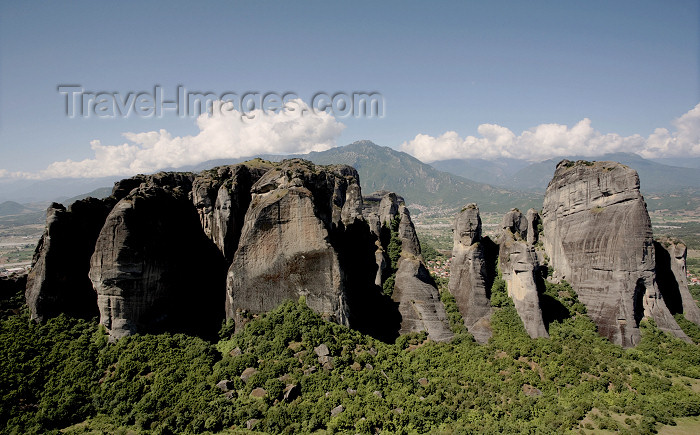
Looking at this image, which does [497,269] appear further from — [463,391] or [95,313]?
[95,313]

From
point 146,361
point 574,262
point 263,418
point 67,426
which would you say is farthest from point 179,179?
point 574,262

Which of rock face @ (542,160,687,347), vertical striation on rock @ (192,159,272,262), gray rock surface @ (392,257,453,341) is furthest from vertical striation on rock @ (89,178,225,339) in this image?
rock face @ (542,160,687,347)

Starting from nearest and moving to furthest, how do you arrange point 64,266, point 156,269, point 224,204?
1. point 64,266
2. point 156,269
3. point 224,204

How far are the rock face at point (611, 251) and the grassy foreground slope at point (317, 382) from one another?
8.00 feet

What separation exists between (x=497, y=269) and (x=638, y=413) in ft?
50.5

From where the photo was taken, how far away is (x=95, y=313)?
1032 inches

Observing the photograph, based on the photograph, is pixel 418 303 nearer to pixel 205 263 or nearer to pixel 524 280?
pixel 524 280

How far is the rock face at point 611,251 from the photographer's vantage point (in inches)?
1171

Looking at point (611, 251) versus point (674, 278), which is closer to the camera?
point (611, 251)

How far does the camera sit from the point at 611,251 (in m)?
31.0

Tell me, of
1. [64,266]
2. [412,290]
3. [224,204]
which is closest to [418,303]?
Result: [412,290]

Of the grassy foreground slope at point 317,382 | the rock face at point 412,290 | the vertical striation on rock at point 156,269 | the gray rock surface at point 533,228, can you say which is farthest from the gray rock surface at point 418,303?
the vertical striation on rock at point 156,269

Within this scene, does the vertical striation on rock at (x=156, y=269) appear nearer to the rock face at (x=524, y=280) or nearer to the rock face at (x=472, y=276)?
the rock face at (x=472, y=276)

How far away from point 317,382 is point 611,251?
2788cm
